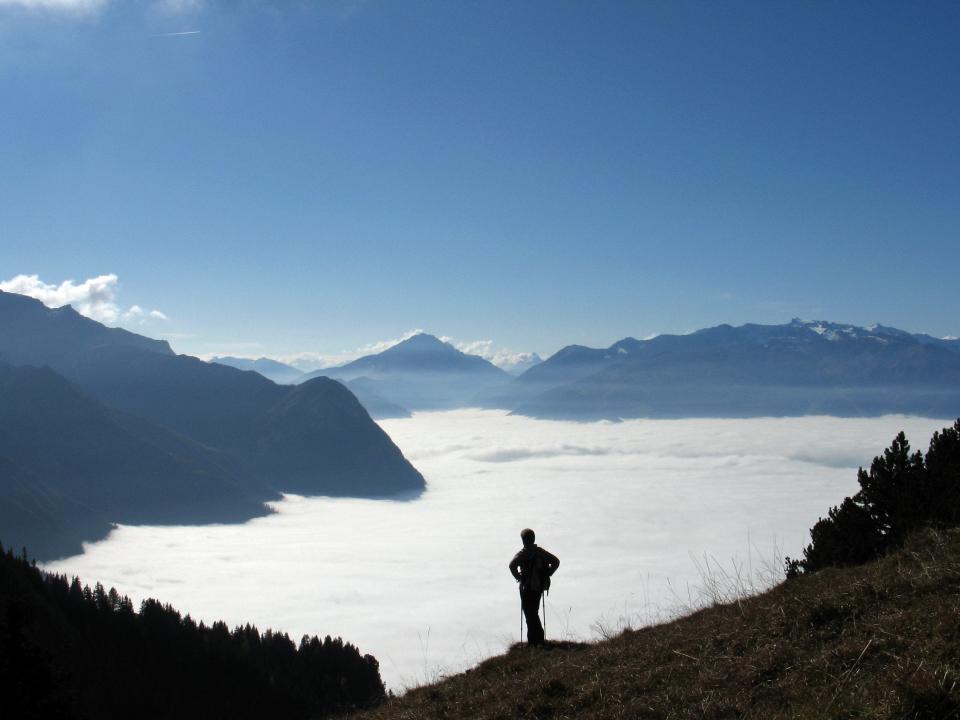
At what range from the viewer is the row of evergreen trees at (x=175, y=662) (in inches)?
2454

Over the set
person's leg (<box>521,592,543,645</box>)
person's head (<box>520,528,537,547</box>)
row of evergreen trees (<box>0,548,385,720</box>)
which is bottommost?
row of evergreen trees (<box>0,548,385,720</box>)

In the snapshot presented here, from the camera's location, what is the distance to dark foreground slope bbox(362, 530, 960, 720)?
8.02 metres

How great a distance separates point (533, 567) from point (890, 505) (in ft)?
43.4

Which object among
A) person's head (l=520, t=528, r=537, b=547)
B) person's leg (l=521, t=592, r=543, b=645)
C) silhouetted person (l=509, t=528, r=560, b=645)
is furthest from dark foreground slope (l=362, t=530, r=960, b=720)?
person's head (l=520, t=528, r=537, b=547)

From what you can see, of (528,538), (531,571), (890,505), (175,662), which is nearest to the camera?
(528,538)

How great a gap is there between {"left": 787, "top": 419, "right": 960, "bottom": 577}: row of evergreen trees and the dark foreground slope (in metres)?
4.71

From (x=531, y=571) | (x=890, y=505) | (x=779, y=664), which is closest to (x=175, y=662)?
(x=531, y=571)

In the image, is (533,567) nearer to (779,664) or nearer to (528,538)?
(528,538)

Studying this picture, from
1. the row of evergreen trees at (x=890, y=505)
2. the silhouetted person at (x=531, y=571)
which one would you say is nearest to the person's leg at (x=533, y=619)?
the silhouetted person at (x=531, y=571)

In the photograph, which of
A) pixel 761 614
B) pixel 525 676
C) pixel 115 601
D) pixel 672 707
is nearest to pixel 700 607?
pixel 761 614

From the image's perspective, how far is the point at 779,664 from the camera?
982cm

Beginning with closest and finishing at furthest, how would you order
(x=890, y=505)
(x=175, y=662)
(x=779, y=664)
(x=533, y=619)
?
(x=779, y=664) < (x=533, y=619) < (x=890, y=505) < (x=175, y=662)

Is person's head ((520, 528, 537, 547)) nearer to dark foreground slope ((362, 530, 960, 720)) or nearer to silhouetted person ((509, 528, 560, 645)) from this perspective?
silhouetted person ((509, 528, 560, 645))

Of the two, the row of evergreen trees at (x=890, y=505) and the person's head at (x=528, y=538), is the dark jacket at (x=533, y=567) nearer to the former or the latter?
the person's head at (x=528, y=538)
